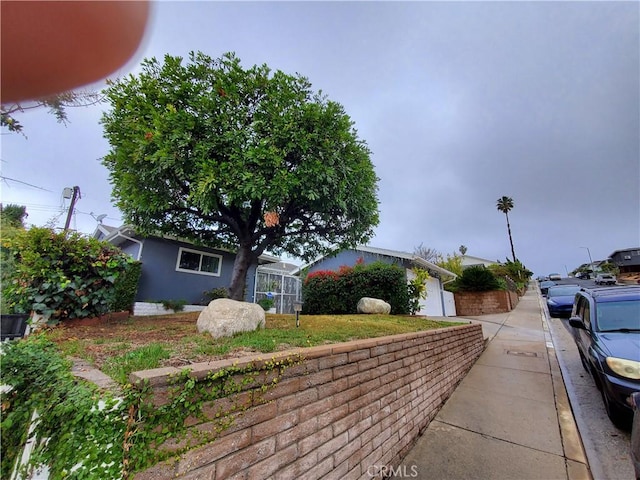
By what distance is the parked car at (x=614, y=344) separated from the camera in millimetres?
3350

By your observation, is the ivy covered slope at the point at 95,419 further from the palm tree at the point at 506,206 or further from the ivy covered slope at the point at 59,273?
the palm tree at the point at 506,206

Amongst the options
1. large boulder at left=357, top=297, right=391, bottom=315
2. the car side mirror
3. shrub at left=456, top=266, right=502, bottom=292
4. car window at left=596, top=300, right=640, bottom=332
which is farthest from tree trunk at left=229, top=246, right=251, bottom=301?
shrub at left=456, top=266, right=502, bottom=292

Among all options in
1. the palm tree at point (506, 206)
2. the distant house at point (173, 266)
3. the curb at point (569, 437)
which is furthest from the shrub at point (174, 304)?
the palm tree at point (506, 206)

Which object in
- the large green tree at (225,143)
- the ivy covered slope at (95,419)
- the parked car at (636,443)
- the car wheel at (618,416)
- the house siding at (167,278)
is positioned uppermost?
the large green tree at (225,143)

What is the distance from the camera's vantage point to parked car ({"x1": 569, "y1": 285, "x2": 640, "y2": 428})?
3350 millimetres

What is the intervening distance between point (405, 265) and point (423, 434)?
1026cm

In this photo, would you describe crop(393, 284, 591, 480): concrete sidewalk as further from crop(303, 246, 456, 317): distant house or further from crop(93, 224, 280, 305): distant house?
crop(93, 224, 280, 305): distant house

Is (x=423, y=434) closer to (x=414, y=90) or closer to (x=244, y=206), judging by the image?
(x=244, y=206)

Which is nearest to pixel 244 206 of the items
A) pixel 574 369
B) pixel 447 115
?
pixel 447 115

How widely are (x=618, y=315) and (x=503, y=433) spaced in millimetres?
3131

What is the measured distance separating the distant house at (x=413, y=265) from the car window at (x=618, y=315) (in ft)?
24.7

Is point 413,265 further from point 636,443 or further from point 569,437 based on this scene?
point 636,443

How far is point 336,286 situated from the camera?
1074cm

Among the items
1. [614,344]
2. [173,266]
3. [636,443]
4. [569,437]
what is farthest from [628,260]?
[173,266]
